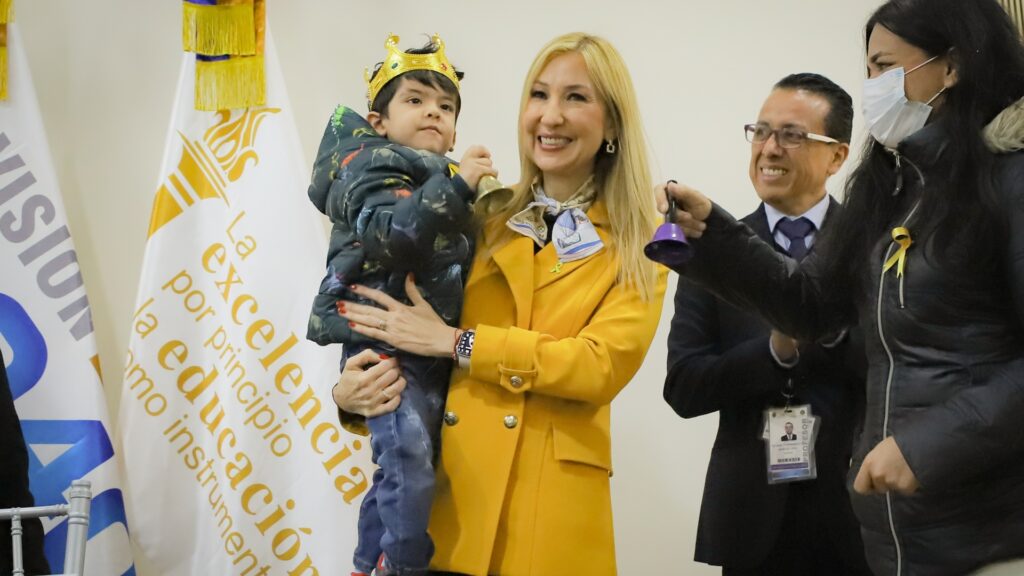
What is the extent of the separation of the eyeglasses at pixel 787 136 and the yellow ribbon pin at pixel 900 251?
93cm

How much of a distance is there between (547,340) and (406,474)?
345 millimetres

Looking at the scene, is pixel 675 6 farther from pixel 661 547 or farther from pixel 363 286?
pixel 363 286

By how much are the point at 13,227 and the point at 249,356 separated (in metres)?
0.74

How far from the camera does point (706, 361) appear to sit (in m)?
2.46

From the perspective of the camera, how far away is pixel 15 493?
2580 millimetres

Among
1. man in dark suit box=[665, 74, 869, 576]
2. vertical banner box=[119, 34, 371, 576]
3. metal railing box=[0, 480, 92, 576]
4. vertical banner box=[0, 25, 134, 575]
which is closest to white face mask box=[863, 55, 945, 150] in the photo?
man in dark suit box=[665, 74, 869, 576]

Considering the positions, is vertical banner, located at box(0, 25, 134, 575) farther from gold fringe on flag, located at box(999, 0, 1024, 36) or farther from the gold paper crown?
gold fringe on flag, located at box(999, 0, 1024, 36)

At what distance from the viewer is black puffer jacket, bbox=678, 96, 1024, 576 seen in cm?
160

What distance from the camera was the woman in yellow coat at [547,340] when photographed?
6.81ft

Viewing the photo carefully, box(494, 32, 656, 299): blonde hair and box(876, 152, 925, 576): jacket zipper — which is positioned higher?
box(494, 32, 656, 299): blonde hair

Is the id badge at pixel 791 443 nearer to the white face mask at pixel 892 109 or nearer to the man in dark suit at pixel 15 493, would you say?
the white face mask at pixel 892 109

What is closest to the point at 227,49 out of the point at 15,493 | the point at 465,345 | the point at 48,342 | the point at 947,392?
the point at 48,342

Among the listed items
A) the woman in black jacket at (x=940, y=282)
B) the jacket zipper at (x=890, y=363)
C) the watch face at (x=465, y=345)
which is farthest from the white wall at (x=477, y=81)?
the jacket zipper at (x=890, y=363)

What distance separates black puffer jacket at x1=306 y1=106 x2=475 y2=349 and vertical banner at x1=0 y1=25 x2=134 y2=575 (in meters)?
1.24
